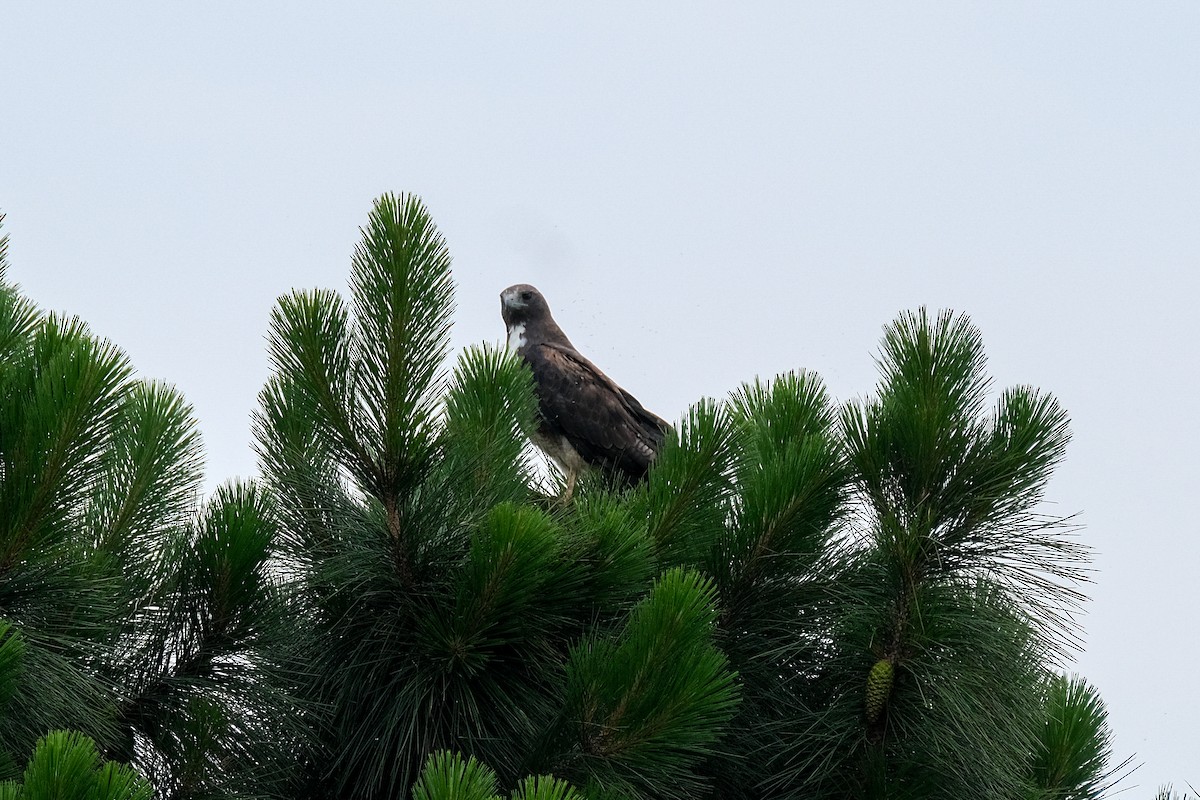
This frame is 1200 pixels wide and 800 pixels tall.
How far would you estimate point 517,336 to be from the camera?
10398 millimetres

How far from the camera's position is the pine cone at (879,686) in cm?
571

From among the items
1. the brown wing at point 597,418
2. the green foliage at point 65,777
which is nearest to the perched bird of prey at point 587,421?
the brown wing at point 597,418

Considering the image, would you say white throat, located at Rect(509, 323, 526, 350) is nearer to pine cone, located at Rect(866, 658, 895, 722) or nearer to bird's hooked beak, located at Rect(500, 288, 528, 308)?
bird's hooked beak, located at Rect(500, 288, 528, 308)

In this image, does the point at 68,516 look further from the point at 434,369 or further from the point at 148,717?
the point at 434,369

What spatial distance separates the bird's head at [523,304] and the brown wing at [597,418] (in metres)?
0.64

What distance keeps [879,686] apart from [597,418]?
4.14m

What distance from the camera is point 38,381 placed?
4781 mm

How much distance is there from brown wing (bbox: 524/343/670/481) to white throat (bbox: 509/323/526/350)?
45 cm

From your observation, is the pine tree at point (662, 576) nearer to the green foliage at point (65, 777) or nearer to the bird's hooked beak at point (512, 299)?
the green foliage at point (65, 777)

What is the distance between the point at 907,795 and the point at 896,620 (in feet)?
2.15

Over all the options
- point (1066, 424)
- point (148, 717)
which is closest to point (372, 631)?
point (148, 717)

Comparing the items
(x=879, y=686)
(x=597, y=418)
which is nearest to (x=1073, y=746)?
(x=879, y=686)

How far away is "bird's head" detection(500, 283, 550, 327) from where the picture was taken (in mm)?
10422

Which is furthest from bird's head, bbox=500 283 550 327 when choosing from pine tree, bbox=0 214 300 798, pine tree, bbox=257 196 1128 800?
pine tree, bbox=0 214 300 798
